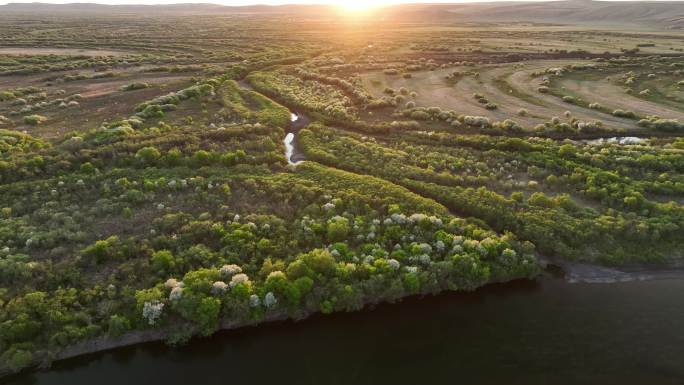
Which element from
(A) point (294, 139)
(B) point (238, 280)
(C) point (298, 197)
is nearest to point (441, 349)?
(B) point (238, 280)

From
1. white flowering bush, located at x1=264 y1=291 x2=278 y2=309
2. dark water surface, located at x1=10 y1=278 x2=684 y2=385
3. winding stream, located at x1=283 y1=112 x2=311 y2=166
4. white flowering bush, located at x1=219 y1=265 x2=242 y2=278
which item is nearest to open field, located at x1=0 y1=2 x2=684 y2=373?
white flowering bush, located at x1=219 y1=265 x2=242 y2=278

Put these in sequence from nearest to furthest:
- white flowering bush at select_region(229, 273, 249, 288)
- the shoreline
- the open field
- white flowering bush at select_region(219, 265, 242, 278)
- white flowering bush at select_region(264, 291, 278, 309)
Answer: the shoreline
white flowering bush at select_region(264, 291, 278, 309)
the open field
white flowering bush at select_region(229, 273, 249, 288)
white flowering bush at select_region(219, 265, 242, 278)

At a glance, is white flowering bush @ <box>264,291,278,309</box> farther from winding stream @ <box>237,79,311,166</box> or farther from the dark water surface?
winding stream @ <box>237,79,311,166</box>

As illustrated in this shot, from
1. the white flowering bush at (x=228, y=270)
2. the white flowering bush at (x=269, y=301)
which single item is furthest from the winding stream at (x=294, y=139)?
the white flowering bush at (x=269, y=301)

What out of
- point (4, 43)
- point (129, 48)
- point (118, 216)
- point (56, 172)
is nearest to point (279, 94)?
point (56, 172)

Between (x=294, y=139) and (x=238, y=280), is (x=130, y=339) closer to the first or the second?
(x=238, y=280)
